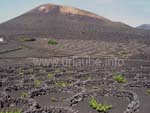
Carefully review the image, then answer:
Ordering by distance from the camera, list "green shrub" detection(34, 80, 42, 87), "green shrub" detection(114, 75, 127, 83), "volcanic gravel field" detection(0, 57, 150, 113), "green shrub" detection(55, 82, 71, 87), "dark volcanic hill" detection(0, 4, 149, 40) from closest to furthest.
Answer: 1. "volcanic gravel field" detection(0, 57, 150, 113)
2. "green shrub" detection(34, 80, 42, 87)
3. "green shrub" detection(55, 82, 71, 87)
4. "green shrub" detection(114, 75, 127, 83)
5. "dark volcanic hill" detection(0, 4, 149, 40)

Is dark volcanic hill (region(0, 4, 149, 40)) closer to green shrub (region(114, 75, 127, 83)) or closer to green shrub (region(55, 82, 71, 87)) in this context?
green shrub (region(114, 75, 127, 83))

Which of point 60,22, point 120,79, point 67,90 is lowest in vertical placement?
point 67,90

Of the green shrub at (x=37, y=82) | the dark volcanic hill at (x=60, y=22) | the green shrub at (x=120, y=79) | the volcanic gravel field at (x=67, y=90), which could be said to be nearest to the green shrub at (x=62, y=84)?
the volcanic gravel field at (x=67, y=90)

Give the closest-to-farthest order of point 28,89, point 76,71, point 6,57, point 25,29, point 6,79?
point 28,89 → point 6,79 → point 76,71 → point 6,57 → point 25,29

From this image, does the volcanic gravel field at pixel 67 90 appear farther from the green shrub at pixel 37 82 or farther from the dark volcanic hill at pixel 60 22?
the dark volcanic hill at pixel 60 22

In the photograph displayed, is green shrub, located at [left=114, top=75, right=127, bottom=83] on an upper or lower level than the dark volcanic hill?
lower

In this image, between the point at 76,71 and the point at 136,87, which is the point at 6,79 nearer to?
the point at 76,71

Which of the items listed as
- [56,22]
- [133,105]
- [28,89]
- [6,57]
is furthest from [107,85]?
[56,22]

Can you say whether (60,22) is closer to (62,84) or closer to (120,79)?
(120,79)

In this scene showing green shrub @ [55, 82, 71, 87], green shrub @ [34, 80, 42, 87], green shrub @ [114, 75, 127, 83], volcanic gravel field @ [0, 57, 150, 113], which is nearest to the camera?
volcanic gravel field @ [0, 57, 150, 113]

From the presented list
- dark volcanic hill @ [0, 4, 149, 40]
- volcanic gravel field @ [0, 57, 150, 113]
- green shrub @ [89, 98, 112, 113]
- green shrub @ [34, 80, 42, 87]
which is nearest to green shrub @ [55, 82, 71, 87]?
volcanic gravel field @ [0, 57, 150, 113]

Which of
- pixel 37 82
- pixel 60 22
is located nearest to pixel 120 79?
pixel 37 82
